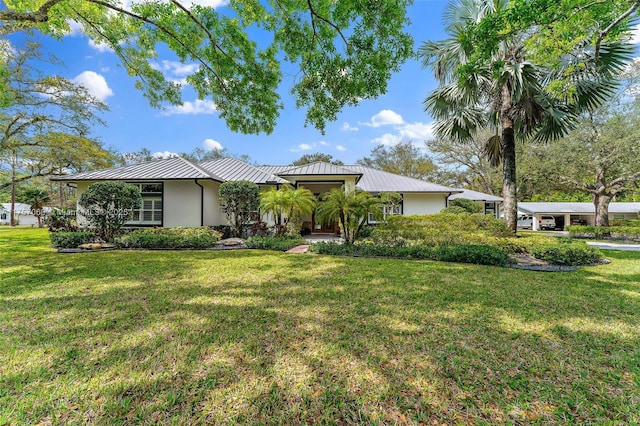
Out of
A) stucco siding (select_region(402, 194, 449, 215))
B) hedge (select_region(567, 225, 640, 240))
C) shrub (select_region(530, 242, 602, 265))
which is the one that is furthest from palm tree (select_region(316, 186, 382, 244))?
hedge (select_region(567, 225, 640, 240))

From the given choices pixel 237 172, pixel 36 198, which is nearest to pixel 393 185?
pixel 237 172

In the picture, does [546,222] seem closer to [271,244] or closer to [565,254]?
[565,254]

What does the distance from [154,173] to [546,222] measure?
4111 centimetres

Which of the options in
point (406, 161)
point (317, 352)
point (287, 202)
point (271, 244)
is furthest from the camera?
point (406, 161)

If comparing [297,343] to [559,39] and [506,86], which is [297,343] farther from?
[506,86]

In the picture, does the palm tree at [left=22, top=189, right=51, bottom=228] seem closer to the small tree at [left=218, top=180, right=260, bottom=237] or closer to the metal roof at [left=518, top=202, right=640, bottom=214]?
the small tree at [left=218, top=180, right=260, bottom=237]

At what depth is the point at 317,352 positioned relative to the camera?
9.24 ft

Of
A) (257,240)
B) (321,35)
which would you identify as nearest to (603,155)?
(321,35)

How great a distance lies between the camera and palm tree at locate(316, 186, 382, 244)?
30.9ft

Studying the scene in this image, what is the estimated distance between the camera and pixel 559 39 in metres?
6.07

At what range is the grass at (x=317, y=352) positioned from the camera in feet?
6.73

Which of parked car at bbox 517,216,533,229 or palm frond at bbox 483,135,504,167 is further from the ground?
palm frond at bbox 483,135,504,167

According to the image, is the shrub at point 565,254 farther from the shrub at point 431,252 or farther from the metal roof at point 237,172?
the metal roof at point 237,172

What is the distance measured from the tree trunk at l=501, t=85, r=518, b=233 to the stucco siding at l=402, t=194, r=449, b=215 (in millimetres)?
7355
